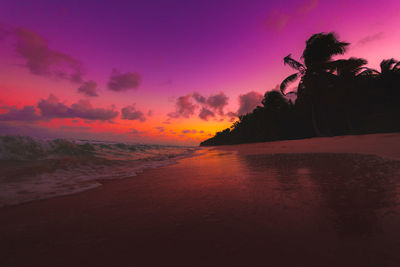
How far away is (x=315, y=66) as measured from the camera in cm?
1644

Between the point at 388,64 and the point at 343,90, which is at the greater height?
the point at 388,64

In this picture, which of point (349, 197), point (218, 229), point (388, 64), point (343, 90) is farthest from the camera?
point (388, 64)

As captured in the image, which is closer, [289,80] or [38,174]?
[38,174]

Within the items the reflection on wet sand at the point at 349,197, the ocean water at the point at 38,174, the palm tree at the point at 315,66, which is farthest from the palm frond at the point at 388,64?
the ocean water at the point at 38,174

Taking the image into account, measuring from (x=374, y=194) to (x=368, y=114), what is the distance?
21.4 m

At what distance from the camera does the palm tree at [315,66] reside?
628 inches

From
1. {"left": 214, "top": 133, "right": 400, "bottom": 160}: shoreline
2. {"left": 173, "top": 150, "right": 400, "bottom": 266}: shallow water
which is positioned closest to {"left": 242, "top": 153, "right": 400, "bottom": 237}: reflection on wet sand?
{"left": 173, "top": 150, "right": 400, "bottom": 266}: shallow water

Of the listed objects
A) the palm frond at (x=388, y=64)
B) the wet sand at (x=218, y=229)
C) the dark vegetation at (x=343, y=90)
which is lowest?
the wet sand at (x=218, y=229)

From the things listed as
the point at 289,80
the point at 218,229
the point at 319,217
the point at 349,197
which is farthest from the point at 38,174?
the point at 289,80

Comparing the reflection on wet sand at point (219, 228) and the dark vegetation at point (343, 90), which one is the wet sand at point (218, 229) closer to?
the reflection on wet sand at point (219, 228)

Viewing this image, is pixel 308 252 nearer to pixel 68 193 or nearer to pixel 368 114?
pixel 68 193

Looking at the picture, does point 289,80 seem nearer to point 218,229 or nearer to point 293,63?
point 293,63

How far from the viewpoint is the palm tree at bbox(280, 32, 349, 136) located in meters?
16.0

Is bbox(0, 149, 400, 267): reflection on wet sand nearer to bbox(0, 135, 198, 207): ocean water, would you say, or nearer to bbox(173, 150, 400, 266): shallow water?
bbox(173, 150, 400, 266): shallow water
